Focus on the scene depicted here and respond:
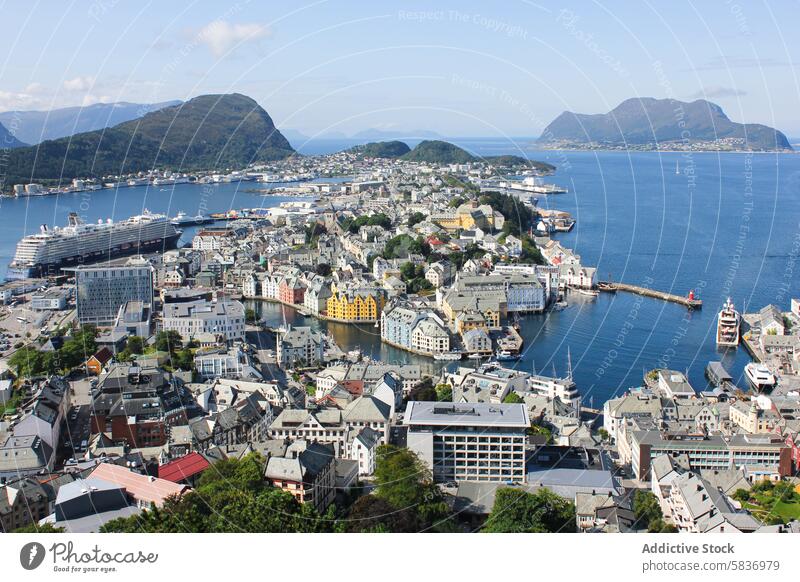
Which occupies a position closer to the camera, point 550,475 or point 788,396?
point 550,475

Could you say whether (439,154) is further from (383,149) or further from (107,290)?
(107,290)

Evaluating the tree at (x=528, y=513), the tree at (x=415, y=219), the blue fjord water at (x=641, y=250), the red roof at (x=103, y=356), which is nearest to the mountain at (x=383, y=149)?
the blue fjord water at (x=641, y=250)

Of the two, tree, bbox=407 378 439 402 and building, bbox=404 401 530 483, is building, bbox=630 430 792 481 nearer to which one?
building, bbox=404 401 530 483

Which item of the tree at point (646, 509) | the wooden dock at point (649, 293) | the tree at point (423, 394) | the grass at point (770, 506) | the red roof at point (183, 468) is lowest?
the grass at point (770, 506)

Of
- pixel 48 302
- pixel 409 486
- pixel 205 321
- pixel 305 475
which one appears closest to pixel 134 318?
pixel 205 321

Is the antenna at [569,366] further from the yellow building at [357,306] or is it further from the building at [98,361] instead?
the building at [98,361]
